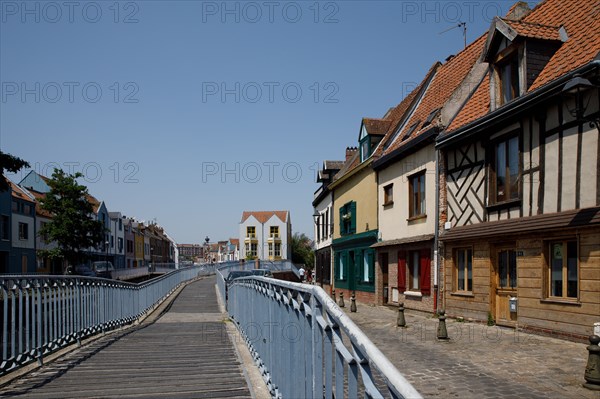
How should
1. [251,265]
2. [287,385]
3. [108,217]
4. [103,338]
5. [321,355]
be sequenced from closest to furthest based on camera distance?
[321,355]
[287,385]
[103,338]
[251,265]
[108,217]

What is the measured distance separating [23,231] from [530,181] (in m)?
44.6

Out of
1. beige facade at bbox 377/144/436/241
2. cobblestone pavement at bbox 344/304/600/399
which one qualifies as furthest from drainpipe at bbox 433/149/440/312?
cobblestone pavement at bbox 344/304/600/399

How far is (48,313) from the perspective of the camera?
7.70 meters

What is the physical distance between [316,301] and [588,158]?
30.7 feet

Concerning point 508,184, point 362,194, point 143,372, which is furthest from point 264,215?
point 143,372

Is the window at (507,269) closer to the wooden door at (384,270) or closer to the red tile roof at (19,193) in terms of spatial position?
the wooden door at (384,270)

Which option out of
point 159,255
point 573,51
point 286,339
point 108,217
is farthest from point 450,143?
point 159,255

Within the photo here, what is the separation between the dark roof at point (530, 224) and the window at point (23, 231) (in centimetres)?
4060

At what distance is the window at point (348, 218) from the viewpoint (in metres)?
26.5

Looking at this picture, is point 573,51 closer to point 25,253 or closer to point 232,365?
point 232,365

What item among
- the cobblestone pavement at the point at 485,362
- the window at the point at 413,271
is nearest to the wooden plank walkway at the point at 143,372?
the cobblestone pavement at the point at 485,362

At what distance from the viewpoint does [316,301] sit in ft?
12.3

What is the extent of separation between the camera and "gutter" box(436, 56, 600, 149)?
36.3 feet

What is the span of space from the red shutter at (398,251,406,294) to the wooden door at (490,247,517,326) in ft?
17.5
